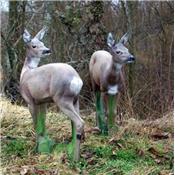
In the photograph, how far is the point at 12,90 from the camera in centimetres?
991

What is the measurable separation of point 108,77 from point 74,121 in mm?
1118

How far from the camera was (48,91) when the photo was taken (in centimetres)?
470

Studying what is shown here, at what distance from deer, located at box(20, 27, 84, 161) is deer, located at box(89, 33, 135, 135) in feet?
2.78

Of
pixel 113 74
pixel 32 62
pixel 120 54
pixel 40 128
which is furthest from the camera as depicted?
pixel 113 74

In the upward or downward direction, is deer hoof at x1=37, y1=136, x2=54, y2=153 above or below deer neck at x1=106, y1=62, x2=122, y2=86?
below

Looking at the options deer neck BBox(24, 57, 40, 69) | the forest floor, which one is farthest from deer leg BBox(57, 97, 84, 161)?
deer neck BBox(24, 57, 40, 69)

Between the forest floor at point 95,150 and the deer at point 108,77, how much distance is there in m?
0.20

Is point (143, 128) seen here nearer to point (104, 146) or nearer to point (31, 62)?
point (104, 146)

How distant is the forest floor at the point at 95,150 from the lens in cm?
457

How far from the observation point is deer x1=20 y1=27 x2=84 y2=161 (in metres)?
4.62

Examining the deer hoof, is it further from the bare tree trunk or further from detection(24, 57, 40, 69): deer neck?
the bare tree trunk

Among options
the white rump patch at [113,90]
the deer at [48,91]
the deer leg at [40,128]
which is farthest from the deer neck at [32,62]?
the white rump patch at [113,90]

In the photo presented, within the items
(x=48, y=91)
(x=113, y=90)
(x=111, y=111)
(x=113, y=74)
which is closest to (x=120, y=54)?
(x=113, y=74)

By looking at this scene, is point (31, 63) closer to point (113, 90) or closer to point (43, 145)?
point (43, 145)
